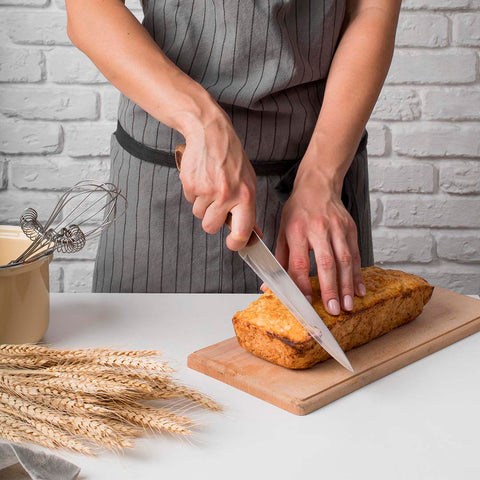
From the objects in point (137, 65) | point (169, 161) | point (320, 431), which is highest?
point (137, 65)

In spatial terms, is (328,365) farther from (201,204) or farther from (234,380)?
(201,204)

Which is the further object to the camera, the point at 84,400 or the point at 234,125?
the point at 234,125

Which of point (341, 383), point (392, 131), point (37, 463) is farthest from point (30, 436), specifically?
point (392, 131)

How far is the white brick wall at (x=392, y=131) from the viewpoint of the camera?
1.80 m

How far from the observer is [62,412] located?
0.67 m

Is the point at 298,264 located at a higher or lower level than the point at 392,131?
lower

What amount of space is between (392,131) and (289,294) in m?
1.11

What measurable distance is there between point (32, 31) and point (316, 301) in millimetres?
1250

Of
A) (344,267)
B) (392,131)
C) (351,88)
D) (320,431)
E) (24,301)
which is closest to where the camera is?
(320,431)

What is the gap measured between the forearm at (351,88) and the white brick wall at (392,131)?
666 mm

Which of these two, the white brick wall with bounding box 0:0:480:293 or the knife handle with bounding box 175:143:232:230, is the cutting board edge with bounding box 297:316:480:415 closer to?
the knife handle with bounding box 175:143:232:230

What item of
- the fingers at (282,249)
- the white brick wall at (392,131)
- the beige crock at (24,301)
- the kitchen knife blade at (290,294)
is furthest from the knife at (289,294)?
the white brick wall at (392,131)

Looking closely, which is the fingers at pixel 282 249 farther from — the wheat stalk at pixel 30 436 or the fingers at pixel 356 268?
the wheat stalk at pixel 30 436

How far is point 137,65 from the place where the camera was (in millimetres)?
973
